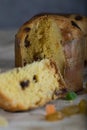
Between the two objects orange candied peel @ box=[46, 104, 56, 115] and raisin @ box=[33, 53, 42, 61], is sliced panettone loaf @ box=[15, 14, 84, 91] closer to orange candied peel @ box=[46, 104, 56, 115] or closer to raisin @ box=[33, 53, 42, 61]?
raisin @ box=[33, 53, 42, 61]

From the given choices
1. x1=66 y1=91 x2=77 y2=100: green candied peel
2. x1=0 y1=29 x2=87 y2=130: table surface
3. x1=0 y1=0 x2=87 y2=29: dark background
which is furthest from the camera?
x1=0 y1=0 x2=87 y2=29: dark background

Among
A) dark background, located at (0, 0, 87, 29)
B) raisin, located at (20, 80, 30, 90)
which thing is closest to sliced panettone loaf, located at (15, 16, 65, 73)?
raisin, located at (20, 80, 30, 90)

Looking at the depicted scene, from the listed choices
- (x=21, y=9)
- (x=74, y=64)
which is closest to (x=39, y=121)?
(x=74, y=64)

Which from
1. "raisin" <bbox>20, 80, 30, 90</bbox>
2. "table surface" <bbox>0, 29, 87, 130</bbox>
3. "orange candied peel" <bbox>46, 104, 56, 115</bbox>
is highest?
"raisin" <bbox>20, 80, 30, 90</bbox>

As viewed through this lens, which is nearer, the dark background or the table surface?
the table surface

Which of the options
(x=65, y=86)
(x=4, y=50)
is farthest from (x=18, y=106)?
(x=4, y=50)

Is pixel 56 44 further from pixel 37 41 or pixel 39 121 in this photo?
pixel 39 121

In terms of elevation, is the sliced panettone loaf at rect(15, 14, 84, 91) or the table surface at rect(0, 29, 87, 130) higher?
the sliced panettone loaf at rect(15, 14, 84, 91)
